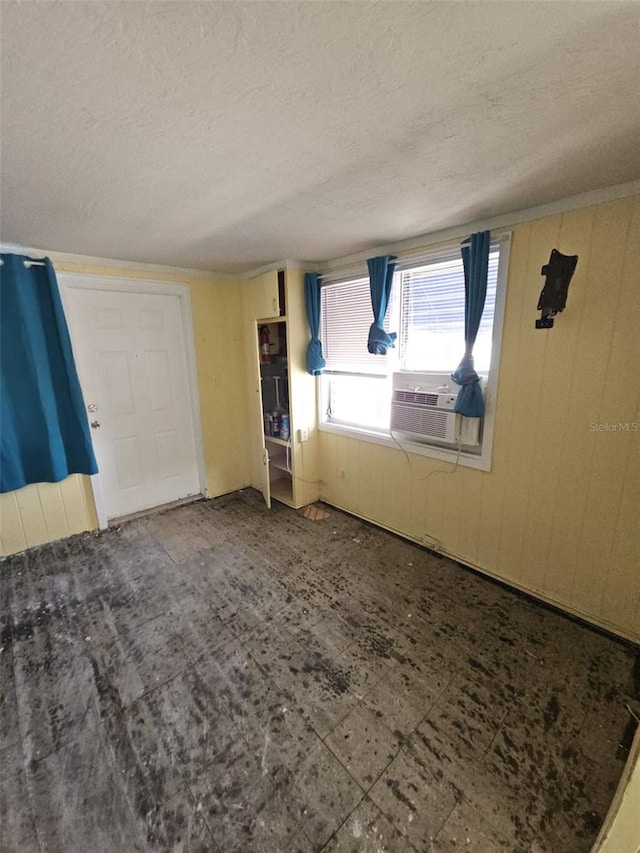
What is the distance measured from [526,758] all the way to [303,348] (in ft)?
9.31

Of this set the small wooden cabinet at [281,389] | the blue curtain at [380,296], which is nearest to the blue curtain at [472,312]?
the blue curtain at [380,296]

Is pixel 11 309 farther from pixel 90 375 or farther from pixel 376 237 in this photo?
pixel 376 237

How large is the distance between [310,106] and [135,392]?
107 inches

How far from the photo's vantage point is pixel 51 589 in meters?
2.28

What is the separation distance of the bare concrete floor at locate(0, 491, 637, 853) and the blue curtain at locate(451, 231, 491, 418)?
1191mm

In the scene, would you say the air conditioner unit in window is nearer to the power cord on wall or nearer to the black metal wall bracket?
the power cord on wall

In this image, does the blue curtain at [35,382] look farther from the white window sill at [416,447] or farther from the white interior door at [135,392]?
the white window sill at [416,447]

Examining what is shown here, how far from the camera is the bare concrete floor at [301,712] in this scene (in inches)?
45.2

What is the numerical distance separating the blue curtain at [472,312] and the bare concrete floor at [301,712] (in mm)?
1191

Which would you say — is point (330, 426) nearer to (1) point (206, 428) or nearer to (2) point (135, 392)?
(1) point (206, 428)

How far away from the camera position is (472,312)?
2055 mm

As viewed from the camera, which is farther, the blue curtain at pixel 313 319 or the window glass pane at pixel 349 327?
the blue curtain at pixel 313 319

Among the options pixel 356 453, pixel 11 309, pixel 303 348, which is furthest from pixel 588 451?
pixel 11 309

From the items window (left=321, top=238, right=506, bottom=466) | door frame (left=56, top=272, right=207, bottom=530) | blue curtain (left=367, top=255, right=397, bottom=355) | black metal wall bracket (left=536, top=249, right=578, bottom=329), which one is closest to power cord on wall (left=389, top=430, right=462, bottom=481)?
window (left=321, top=238, right=506, bottom=466)
